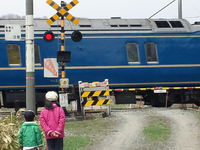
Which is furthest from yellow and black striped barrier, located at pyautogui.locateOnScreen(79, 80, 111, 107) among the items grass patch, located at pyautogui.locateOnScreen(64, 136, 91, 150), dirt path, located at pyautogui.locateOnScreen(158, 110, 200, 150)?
grass patch, located at pyautogui.locateOnScreen(64, 136, 91, 150)

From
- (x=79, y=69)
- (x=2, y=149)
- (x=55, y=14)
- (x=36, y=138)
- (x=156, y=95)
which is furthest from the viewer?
(x=156, y=95)

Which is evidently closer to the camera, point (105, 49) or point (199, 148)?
point (199, 148)

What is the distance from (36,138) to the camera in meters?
8.34

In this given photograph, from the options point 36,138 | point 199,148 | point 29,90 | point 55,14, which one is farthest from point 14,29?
point 199,148

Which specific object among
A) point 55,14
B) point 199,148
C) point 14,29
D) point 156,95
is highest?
point 55,14

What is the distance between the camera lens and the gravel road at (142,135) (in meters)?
11.7

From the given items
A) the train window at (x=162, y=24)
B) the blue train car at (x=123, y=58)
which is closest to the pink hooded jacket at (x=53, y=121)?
the blue train car at (x=123, y=58)

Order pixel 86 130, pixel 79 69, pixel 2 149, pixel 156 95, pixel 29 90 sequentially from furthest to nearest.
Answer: pixel 156 95 → pixel 79 69 → pixel 86 130 → pixel 29 90 → pixel 2 149

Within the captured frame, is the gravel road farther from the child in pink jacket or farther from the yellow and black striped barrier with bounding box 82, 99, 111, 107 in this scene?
the child in pink jacket

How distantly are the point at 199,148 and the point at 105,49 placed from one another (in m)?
9.22

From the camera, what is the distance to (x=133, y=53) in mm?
20031

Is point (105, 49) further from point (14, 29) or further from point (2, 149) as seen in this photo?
point (2, 149)

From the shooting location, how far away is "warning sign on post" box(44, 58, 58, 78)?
16.4m

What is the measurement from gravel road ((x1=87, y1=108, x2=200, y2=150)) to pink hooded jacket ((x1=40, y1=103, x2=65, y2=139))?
9.80 ft
